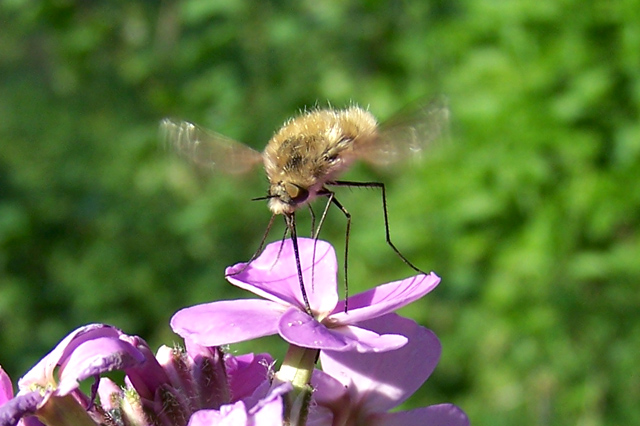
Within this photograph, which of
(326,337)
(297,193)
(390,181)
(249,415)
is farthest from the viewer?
(390,181)

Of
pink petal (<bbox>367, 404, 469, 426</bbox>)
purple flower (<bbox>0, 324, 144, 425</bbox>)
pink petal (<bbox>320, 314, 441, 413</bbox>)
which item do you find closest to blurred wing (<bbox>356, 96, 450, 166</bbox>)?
pink petal (<bbox>320, 314, 441, 413</bbox>)

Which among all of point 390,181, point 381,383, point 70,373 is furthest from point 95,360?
point 390,181

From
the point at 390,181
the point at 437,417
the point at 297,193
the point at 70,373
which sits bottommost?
the point at 437,417

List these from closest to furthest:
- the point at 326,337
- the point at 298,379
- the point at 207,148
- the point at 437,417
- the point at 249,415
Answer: the point at 249,415 → the point at 326,337 → the point at 298,379 → the point at 437,417 → the point at 207,148

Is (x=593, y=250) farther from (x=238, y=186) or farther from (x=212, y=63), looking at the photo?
(x=212, y=63)

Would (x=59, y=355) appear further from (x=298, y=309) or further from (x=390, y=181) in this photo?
(x=390, y=181)

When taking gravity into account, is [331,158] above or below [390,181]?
below

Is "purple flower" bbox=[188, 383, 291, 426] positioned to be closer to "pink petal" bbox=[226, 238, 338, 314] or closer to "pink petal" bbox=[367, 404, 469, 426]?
"pink petal" bbox=[226, 238, 338, 314]
